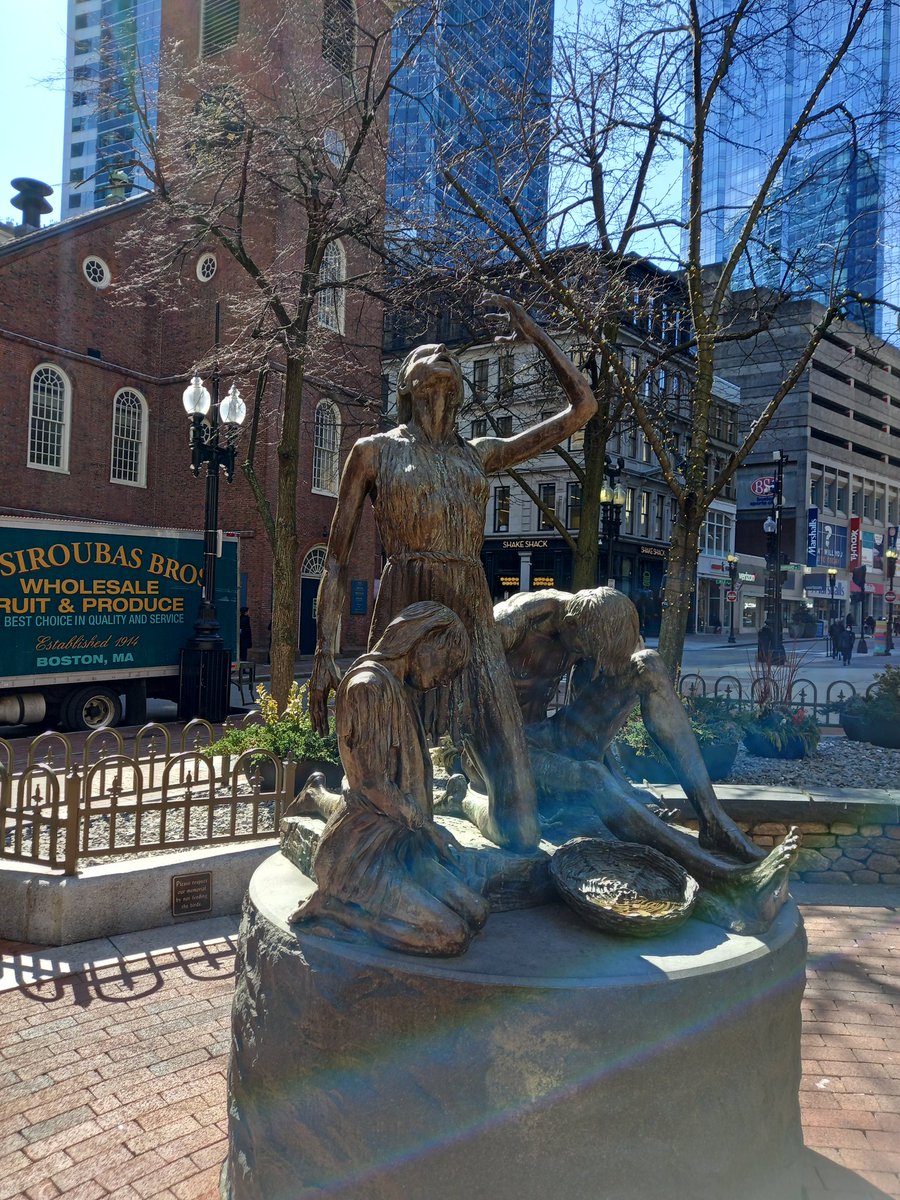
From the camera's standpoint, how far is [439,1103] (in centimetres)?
253

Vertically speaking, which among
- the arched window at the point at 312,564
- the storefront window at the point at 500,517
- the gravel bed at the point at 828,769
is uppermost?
the storefront window at the point at 500,517

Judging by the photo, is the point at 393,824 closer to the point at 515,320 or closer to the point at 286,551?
the point at 515,320

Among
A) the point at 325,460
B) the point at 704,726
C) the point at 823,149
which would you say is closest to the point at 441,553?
the point at 704,726

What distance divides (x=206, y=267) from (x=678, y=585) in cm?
2136

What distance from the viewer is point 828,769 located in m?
8.91

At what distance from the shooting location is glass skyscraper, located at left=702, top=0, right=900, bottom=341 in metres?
10.1

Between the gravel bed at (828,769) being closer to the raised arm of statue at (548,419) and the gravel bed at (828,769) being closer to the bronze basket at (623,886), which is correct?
the bronze basket at (623,886)

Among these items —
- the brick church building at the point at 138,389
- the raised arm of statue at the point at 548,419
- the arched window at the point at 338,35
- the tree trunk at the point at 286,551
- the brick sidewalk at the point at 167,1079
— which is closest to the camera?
the brick sidewalk at the point at 167,1079

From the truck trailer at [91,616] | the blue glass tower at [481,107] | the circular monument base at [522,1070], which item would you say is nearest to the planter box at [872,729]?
the blue glass tower at [481,107]

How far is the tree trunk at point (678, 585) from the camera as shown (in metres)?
10.3

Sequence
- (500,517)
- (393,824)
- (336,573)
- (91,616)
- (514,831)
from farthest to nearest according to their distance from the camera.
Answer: (500,517)
(91,616)
(336,573)
(514,831)
(393,824)

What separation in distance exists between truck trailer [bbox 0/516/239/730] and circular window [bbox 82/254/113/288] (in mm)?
15040

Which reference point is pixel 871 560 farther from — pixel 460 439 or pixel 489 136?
pixel 460 439

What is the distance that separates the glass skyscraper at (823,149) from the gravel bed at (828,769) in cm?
514
